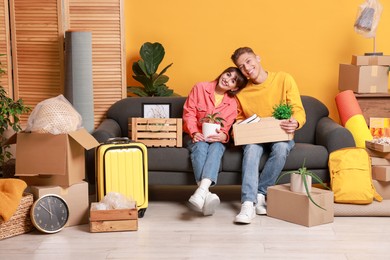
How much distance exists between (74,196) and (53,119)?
1.55ft

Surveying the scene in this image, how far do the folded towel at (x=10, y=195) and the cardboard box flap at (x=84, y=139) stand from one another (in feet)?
1.27

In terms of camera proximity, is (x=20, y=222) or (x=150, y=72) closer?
(x=20, y=222)

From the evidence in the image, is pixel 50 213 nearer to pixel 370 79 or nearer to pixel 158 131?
pixel 158 131

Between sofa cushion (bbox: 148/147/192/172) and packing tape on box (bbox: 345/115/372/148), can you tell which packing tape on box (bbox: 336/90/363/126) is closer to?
packing tape on box (bbox: 345/115/372/148)

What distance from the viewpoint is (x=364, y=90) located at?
4.83m

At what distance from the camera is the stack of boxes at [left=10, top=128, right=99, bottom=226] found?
3.93 m

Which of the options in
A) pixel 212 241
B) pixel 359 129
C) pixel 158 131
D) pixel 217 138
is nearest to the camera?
pixel 212 241

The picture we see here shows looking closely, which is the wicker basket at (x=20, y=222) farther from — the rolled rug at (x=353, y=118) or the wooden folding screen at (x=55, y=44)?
the rolled rug at (x=353, y=118)

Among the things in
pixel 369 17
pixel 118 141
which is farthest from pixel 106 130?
pixel 369 17

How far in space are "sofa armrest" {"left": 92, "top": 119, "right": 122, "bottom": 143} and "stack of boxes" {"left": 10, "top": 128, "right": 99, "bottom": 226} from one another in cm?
35

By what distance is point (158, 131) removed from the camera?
4488mm

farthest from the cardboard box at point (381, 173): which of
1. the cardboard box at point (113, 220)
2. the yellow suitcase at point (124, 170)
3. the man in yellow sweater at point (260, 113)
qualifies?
the cardboard box at point (113, 220)

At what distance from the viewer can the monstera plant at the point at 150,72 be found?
5090 millimetres

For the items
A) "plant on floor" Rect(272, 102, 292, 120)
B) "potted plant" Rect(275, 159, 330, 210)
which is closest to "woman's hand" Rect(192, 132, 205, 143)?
"plant on floor" Rect(272, 102, 292, 120)
